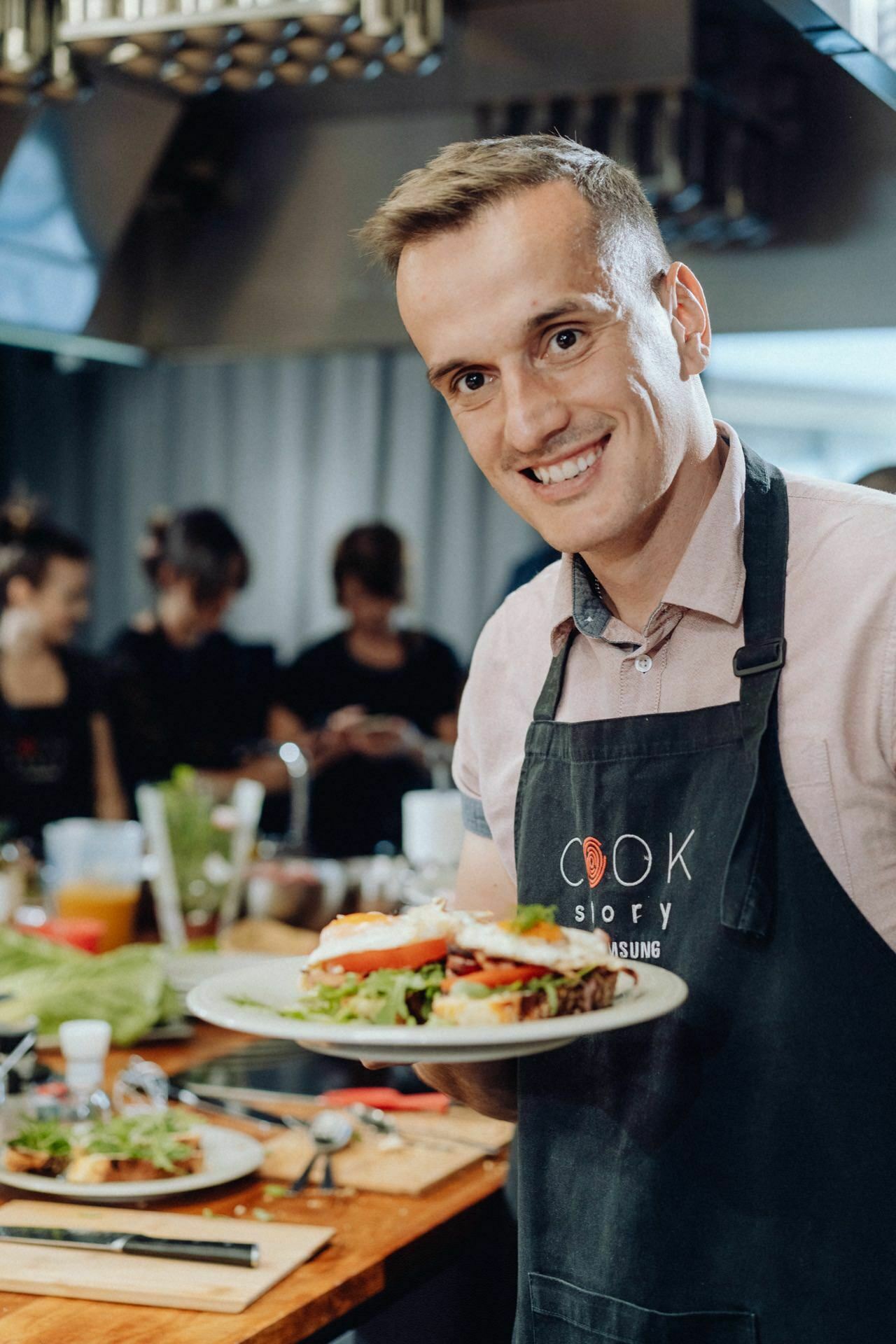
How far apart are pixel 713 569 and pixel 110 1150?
92 centimetres

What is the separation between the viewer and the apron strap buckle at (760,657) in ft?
4.29

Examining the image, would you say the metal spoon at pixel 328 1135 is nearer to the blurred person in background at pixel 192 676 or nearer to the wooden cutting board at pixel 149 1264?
the wooden cutting board at pixel 149 1264

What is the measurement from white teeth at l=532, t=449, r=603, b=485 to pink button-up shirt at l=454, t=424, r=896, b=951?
0.15m

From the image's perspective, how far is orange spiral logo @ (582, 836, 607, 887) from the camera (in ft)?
4.56

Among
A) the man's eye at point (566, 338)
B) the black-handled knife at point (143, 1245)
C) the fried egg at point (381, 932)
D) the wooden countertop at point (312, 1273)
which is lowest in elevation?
the wooden countertop at point (312, 1273)

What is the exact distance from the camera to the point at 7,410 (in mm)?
5988

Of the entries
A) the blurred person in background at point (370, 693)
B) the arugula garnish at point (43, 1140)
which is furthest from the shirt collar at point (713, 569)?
the blurred person in background at point (370, 693)

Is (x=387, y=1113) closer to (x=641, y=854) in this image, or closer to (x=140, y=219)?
(x=641, y=854)

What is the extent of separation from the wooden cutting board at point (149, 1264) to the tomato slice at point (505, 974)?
1.31 feet

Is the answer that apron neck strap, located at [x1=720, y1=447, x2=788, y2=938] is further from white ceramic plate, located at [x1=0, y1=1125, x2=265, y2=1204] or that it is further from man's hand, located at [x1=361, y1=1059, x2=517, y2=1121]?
white ceramic plate, located at [x1=0, y1=1125, x2=265, y2=1204]

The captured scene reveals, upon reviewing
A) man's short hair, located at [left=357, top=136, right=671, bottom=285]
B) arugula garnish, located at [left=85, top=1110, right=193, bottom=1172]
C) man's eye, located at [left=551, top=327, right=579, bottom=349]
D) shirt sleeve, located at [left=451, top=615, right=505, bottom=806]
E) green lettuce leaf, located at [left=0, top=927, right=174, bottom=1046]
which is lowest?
arugula garnish, located at [left=85, top=1110, right=193, bottom=1172]

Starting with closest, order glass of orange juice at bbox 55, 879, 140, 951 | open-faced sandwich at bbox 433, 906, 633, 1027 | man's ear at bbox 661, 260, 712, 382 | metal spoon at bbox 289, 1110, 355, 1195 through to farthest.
Result: 1. open-faced sandwich at bbox 433, 906, 633, 1027
2. man's ear at bbox 661, 260, 712, 382
3. metal spoon at bbox 289, 1110, 355, 1195
4. glass of orange juice at bbox 55, 879, 140, 951

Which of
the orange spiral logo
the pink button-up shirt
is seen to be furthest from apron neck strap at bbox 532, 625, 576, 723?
the orange spiral logo

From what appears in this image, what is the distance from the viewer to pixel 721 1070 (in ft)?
4.21
